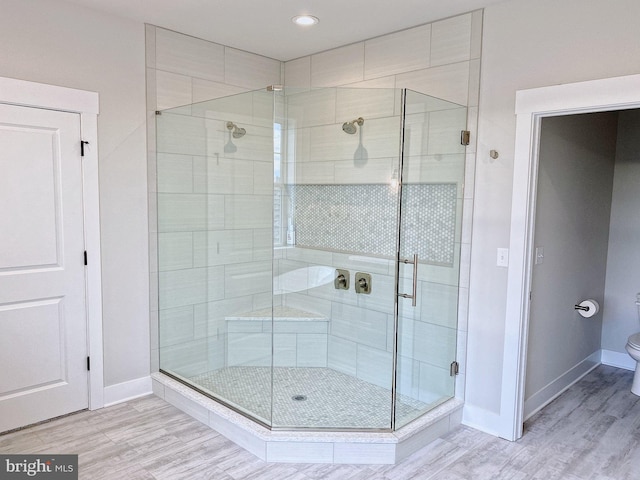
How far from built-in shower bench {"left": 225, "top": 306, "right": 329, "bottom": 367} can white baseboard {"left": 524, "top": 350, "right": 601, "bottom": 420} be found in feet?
4.65

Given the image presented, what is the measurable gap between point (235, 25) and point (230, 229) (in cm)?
137

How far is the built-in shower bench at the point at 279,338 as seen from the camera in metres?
2.81

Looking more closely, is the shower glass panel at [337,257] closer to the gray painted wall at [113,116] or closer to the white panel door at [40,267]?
the gray painted wall at [113,116]

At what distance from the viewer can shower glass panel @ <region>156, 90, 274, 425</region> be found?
2.99 meters

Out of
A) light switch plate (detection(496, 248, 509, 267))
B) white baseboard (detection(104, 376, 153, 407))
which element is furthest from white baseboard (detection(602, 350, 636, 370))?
white baseboard (detection(104, 376, 153, 407))

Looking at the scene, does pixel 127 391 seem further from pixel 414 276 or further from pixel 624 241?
pixel 624 241

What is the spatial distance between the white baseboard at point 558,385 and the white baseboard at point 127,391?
260cm

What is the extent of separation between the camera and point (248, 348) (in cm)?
313

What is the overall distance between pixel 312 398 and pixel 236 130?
5.83 feet

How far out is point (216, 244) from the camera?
3270mm

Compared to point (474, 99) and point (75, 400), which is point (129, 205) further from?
point (474, 99)

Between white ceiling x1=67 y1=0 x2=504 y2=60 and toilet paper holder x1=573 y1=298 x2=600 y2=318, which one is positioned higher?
white ceiling x1=67 y1=0 x2=504 y2=60

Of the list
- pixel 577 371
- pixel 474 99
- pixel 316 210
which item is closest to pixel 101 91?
pixel 316 210

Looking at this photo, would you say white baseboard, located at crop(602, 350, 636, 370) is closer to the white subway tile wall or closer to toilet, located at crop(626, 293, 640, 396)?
toilet, located at crop(626, 293, 640, 396)
